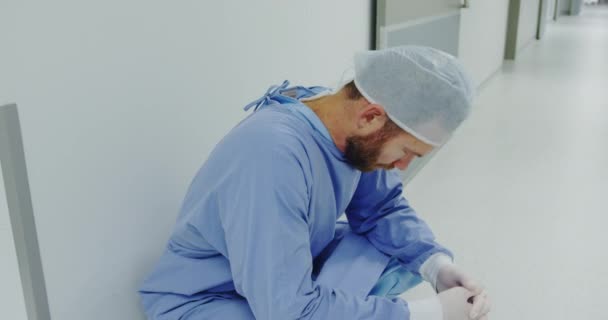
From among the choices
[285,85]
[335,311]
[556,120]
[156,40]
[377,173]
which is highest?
[156,40]

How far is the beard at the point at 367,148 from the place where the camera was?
1.15 m

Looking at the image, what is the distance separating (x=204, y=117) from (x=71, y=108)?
1.38 feet

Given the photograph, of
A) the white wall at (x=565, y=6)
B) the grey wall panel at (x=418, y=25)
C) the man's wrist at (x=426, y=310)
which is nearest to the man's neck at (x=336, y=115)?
the man's wrist at (x=426, y=310)

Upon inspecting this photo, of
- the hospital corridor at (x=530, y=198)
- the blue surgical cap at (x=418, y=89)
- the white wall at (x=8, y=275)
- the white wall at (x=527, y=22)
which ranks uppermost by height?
the blue surgical cap at (x=418, y=89)

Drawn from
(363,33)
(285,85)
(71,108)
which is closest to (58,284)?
(71,108)

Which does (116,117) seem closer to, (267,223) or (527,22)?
(267,223)

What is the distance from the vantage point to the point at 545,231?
2.42 meters

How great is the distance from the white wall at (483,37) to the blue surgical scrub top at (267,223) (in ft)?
8.58

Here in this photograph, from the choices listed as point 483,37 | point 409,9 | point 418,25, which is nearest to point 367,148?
point 409,9

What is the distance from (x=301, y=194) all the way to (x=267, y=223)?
10cm

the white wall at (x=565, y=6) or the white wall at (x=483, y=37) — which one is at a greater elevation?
the white wall at (x=483, y=37)

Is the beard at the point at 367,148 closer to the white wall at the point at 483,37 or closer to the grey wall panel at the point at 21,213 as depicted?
the grey wall panel at the point at 21,213

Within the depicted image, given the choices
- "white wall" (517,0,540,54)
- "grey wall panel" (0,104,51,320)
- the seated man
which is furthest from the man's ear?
"white wall" (517,0,540,54)

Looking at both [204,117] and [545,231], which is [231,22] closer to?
[204,117]
